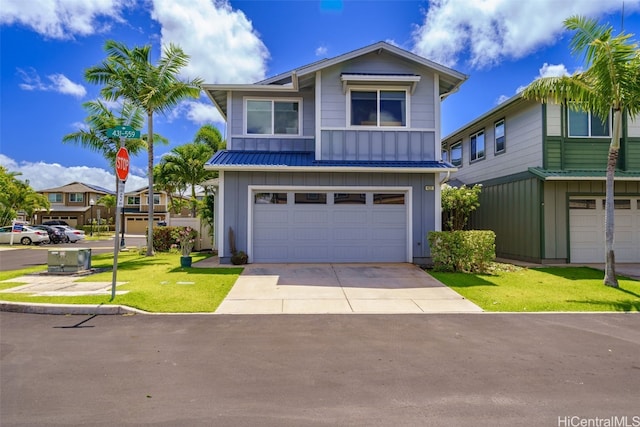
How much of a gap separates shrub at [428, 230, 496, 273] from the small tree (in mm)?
2769

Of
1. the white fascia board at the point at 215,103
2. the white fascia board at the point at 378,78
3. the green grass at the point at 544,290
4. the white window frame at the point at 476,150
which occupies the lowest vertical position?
the green grass at the point at 544,290

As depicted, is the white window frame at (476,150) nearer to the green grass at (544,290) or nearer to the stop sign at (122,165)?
the green grass at (544,290)

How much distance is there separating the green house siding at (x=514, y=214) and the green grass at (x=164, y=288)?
10.6 metres

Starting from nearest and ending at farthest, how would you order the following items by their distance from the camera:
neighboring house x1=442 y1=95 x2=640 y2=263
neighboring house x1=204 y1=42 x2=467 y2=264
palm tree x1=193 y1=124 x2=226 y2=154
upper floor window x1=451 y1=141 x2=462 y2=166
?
neighboring house x1=204 y1=42 x2=467 y2=264 → neighboring house x1=442 y1=95 x2=640 y2=263 → upper floor window x1=451 y1=141 x2=462 y2=166 → palm tree x1=193 y1=124 x2=226 y2=154

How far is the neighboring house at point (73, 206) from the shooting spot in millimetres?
47156

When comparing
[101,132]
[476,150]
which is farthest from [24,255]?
[476,150]

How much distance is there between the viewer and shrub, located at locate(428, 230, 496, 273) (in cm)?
1071

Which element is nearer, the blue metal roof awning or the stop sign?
the stop sign

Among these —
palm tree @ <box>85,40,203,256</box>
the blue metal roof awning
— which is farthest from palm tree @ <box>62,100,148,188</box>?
the blue metal roof awning

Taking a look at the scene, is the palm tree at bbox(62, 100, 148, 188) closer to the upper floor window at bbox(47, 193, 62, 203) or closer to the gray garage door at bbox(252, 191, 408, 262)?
the gray garage door at bbox(252, 191, 408, 262)

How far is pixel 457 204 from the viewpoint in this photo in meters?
13.6

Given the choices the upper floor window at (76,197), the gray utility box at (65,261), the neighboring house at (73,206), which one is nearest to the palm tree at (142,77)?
the gray utility box at (65,261)

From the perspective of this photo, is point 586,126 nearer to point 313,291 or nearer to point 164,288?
point 313,291

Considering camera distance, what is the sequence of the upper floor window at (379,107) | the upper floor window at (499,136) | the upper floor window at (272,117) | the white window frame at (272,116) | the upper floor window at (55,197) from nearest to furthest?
the upper floor window at (379,107), the white window frame at (272,116), the upper floor window at (272,117), the upper floor window at (499,136), the upper floor window at (55,197)
